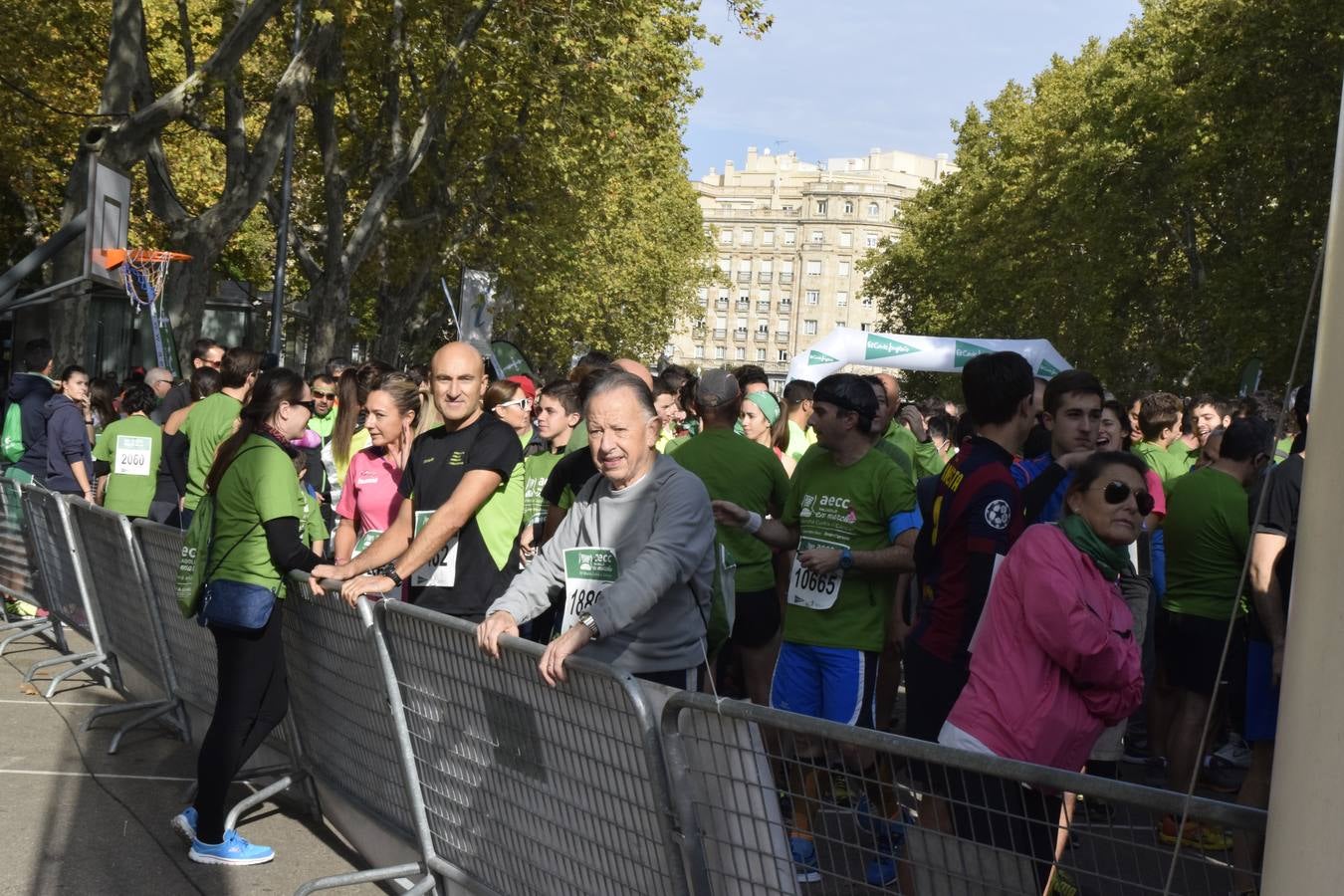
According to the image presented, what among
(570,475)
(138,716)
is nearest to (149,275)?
(138,716)

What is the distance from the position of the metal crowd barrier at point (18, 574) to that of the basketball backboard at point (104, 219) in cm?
330

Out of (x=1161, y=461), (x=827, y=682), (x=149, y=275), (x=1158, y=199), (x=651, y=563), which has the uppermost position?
(x=1158, y=199)

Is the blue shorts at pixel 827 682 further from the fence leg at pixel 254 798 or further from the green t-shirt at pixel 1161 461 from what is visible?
the green t-shirt at pixel 1161 461

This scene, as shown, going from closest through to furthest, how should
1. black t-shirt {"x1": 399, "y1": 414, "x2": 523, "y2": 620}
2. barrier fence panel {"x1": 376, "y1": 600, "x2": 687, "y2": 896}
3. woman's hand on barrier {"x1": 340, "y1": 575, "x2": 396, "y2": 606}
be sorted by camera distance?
1. barrier fence panel {"x1": 376, "y1": 600, "x2": 687, "y2": 896}
2. woman's hand on barrier {"x1": 340, "y1": 575, "x2": 396, "y2": 606}
3. black t-shirt {"x1": 399, "y1": 414, "x2": 523, "y2": 620}

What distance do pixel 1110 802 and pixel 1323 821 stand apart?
0.61 meters

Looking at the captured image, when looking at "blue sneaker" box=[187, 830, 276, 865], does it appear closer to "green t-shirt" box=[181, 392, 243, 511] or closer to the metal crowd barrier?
"green t-shirt" box=[181, 392, 243, 511]

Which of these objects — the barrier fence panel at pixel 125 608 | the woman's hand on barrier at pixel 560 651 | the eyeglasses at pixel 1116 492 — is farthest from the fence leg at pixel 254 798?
the eyeglasses at pixel 1116 492

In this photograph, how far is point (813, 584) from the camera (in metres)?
6.10

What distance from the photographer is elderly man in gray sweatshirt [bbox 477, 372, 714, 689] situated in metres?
Result: 4.45

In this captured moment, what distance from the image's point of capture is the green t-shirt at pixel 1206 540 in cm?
692

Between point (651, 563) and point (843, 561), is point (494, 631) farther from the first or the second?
point (843, 561)

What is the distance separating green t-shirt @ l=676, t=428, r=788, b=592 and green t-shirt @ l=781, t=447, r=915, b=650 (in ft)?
2.10

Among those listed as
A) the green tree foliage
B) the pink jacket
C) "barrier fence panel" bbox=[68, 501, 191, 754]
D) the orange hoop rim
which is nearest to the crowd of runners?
the pink jacket

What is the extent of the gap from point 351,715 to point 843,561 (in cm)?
184
